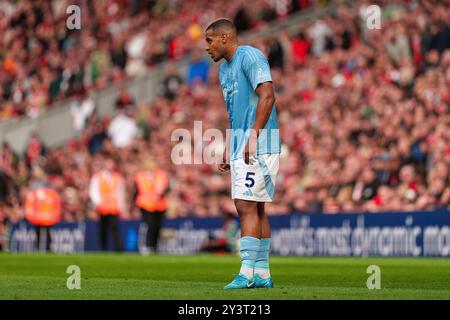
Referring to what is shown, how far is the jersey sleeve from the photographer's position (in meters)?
12.2

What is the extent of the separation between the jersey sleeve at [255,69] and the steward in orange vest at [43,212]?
1937 centimetres

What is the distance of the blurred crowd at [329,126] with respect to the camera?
25.5m

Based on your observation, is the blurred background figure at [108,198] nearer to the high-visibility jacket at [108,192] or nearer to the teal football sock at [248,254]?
the high-visibility jacket at [108,192]

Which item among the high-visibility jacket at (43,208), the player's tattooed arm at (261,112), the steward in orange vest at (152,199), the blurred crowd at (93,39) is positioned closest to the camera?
the player's tattooed arm at (261,112)

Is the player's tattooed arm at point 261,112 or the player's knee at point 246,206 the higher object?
the player's tattooed arm at point 261,112

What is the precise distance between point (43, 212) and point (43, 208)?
0.10 meters

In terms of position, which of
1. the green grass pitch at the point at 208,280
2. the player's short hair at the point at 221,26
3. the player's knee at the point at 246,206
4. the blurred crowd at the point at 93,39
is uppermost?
the blurred crowd at the point at 93,39

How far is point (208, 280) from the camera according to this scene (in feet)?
49.4

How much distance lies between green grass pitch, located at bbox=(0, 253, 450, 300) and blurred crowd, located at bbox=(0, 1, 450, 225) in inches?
169

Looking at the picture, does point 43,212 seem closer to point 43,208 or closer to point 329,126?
point 43,208

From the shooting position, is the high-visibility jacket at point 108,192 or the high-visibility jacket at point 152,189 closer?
the high-visibility jacket at point 152,189

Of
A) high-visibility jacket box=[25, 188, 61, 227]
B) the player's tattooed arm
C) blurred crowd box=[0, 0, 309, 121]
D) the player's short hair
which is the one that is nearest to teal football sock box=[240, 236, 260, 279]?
the player's tattooed arm

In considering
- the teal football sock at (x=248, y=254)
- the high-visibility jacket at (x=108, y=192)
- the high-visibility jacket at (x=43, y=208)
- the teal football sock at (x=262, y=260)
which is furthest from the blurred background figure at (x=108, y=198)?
the teal football sock at (x=248, y=254)
